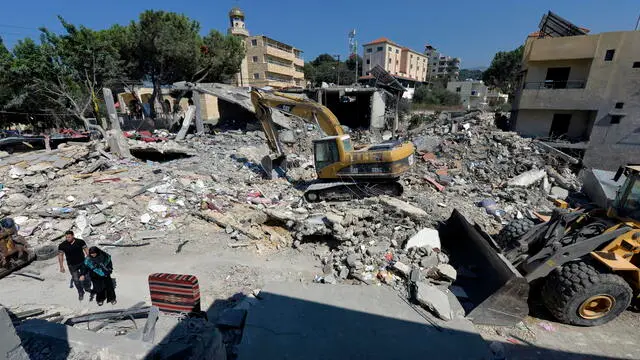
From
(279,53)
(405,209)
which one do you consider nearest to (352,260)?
(405,209)

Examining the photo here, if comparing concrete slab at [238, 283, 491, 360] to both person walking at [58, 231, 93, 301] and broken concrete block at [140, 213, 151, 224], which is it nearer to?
person walking at [58, 231, 93, 301]

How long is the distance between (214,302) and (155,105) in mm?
19341

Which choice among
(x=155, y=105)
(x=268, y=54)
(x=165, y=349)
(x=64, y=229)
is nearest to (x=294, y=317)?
(x=165, y=349)

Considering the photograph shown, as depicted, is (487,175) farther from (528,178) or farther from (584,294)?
(584,294)

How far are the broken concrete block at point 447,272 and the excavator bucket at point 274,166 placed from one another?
649cm

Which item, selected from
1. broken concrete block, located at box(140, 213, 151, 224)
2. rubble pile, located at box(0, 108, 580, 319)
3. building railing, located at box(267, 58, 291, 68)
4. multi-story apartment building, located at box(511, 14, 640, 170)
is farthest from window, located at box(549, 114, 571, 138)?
building railing, located at box(267, 58, 291, 68)

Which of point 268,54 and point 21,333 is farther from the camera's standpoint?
point 268,54

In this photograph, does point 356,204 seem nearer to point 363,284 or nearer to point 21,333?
point 363,284

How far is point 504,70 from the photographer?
39219mm

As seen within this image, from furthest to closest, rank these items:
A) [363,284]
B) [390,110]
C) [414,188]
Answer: [390,110] < [414,188] < [363,284]

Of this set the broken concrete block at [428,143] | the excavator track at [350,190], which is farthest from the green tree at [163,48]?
the broken concrete block at [428,143]

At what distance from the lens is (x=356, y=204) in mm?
7816

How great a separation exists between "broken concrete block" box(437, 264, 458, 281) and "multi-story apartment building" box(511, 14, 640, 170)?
46.6ft

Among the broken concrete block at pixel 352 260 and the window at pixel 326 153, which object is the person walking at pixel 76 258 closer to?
the broken concrete block at pixel 352 260
